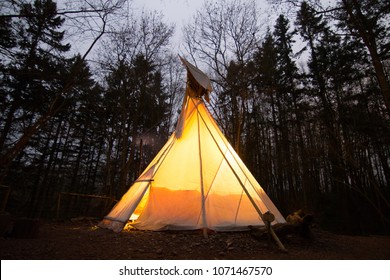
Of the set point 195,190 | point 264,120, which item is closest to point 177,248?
point 195,190

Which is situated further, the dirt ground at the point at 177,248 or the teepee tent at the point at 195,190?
the teepee tent at the point at 195,190

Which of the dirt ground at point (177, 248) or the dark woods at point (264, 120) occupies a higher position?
the dark woods at point (264, 120)

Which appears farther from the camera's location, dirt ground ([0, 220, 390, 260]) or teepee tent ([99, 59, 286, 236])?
teepee tent ([99, 59, 286, 236])

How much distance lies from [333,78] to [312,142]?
4463mm

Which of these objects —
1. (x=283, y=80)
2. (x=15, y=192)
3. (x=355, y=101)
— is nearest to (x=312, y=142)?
(x=355, y=101)

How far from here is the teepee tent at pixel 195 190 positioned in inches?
200

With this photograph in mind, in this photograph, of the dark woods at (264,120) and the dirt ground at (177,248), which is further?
the dark woods at (264,120)

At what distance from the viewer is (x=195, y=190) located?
555 centimetres

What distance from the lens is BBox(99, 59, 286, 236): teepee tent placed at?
16.7 ft

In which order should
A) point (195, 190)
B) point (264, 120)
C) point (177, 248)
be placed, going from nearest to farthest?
point (177, 248) < point (195, 190) < point (264, 120)

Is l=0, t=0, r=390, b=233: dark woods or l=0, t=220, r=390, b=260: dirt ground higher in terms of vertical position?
l=0, t=0, r=390, b=233: dark woods

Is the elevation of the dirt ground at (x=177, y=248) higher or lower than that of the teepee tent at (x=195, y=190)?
lower

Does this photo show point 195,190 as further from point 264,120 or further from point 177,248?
point 264,120

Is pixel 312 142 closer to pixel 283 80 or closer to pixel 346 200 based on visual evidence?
pixel 346 200
